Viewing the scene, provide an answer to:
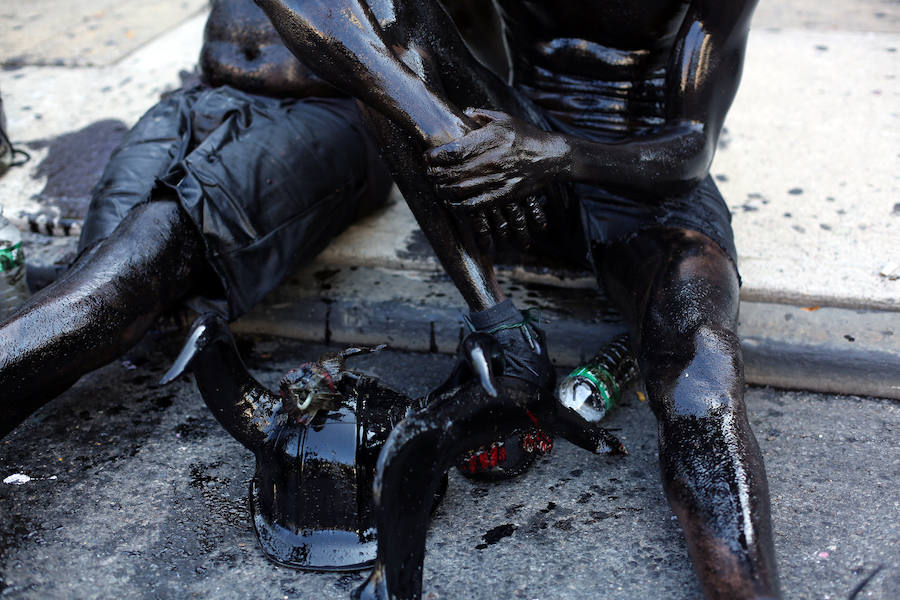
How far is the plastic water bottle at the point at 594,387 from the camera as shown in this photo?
2.40 metres

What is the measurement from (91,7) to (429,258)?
3661 mm

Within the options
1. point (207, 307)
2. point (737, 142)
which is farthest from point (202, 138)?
point (737, 142)

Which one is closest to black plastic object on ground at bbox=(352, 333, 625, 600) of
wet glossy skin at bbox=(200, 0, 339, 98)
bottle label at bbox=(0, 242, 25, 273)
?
wet glossy skin at bbox=(200, 0, 339, 98)

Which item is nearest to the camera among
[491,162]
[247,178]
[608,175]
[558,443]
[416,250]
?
[491,162]

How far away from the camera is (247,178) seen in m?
2.48

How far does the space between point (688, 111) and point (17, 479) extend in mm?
2078

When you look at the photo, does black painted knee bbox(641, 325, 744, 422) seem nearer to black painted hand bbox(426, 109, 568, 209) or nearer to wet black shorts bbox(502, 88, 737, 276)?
wet black shorts bbox(502, 88, 737, 276)

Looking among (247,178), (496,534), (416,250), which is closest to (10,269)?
(247,178)

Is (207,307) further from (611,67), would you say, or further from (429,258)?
(611,67)

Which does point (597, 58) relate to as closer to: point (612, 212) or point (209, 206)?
point (612, 212)

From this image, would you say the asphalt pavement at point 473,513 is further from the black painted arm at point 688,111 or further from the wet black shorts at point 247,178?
the black painted arm at point 688,111

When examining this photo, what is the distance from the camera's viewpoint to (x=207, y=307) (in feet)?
8.13

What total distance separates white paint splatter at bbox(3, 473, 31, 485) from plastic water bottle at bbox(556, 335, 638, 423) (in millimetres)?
1477

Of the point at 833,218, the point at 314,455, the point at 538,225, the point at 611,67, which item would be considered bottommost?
the point at 833,218
